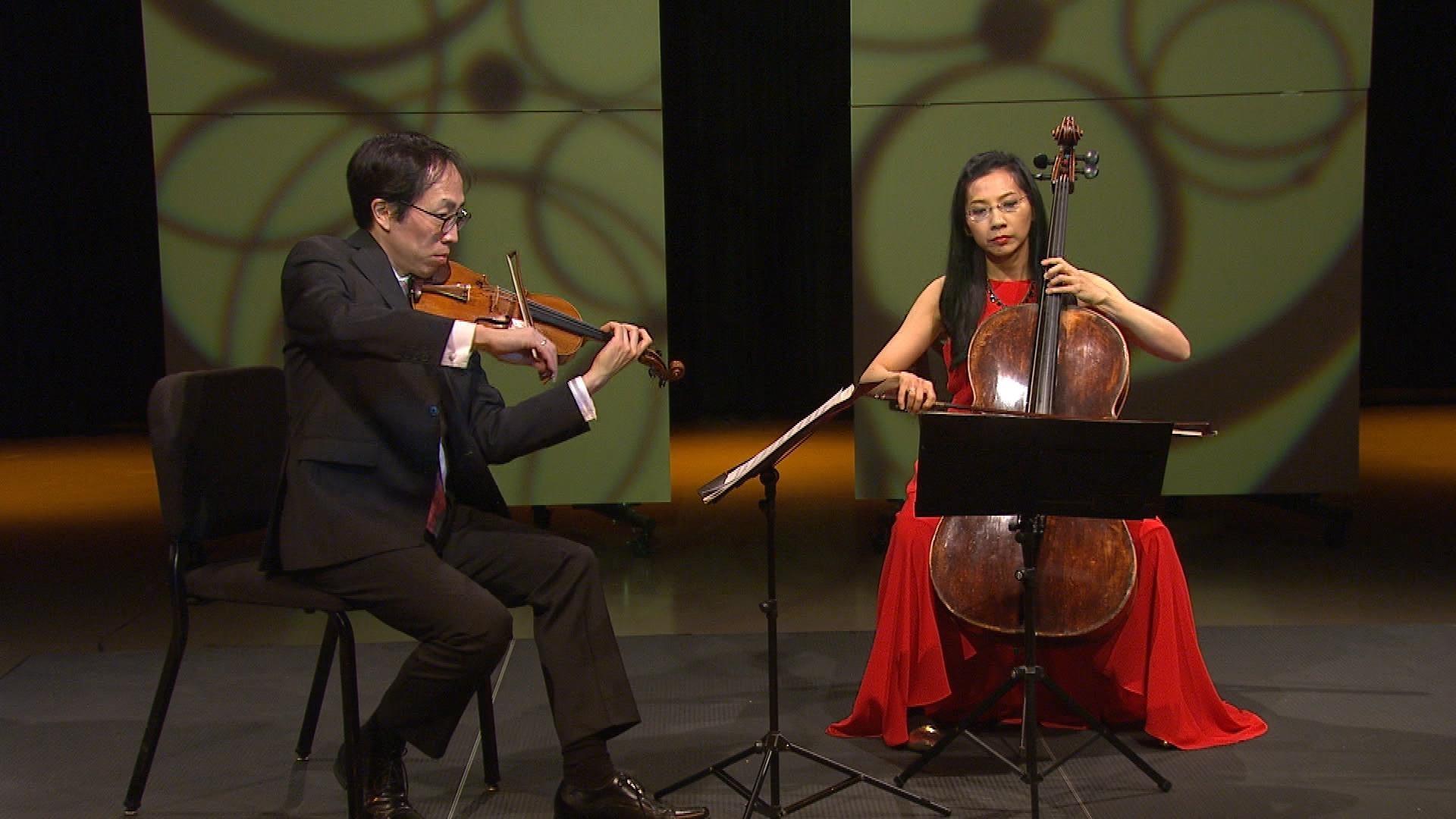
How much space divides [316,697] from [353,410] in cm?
70

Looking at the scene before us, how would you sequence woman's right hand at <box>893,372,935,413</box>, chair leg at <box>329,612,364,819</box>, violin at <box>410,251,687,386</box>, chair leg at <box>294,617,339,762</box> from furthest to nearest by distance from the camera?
1. chair leg at <box>294,617,339,762</box>
2. woman's right hand at <box>893,372,935,413</box>
3. violin at <box>410,251,687,386</box>
4. chair leg at <box>329,612,364,819</box>

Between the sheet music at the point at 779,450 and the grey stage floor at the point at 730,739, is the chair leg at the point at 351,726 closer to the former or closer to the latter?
the grey stage floor at the point at 730,739

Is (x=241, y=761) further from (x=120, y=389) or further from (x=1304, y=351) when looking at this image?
(x=120, y=389)

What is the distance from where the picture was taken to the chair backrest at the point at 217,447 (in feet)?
7.98

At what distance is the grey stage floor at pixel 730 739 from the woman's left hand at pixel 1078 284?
913 mm

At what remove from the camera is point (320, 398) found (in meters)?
2.28

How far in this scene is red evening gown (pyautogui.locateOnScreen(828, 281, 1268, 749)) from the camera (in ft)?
8.81

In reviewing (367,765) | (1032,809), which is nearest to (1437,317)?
(1032,809)

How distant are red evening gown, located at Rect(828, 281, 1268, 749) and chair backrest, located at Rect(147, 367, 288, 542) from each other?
4.22 ft

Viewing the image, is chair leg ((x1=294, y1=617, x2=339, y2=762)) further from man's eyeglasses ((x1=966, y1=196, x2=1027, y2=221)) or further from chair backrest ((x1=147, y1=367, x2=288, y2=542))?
man's eyeglasses ((x1=966, y1=196, x2=1027, y2=221))

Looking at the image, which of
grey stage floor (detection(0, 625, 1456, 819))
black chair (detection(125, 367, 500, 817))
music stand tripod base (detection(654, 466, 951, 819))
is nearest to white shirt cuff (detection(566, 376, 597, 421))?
music stand tripod base (detection(654, 466, 951, 819))

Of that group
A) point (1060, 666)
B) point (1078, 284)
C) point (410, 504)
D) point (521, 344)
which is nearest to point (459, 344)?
point (521, 344)

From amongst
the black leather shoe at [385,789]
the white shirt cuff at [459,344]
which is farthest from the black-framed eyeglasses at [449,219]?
the black leather shoe at [385,789]

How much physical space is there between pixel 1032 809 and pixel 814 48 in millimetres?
5832
